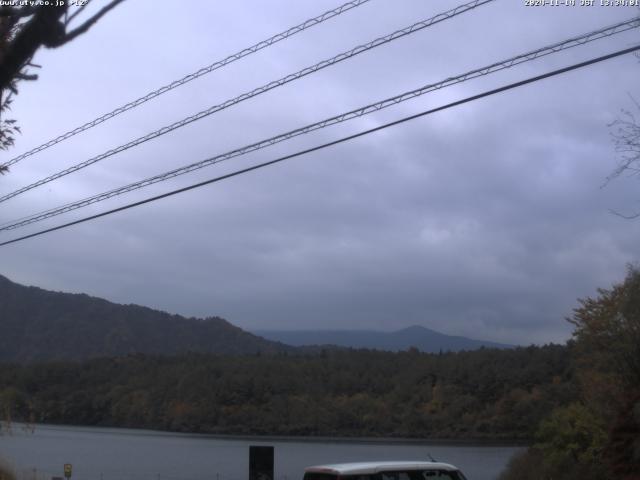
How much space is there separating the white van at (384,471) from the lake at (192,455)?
15045 millimetres

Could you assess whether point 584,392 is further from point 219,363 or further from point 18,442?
point 219,363

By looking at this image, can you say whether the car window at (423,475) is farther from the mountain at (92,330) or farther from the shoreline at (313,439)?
the mountain at (92,330)

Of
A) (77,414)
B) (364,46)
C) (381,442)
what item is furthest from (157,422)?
(364,46)

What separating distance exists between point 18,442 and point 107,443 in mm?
7641

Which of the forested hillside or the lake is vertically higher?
the forested hillside

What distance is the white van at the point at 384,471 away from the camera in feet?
41.9

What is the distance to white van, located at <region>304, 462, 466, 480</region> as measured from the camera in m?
12.8

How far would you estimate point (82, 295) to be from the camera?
108 meters

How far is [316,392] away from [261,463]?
153 ft

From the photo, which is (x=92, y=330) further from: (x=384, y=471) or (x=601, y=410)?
(x=384, y=471)

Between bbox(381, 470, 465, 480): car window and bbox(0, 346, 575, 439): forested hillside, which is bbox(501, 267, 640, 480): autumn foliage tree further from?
bbox(0, 346, 575, 439): forested hillside

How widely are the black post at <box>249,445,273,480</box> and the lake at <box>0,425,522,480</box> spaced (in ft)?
34.5

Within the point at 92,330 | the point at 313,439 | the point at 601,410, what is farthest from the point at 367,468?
the point at 92,330

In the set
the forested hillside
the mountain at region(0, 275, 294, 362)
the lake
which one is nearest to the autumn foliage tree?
the lake
